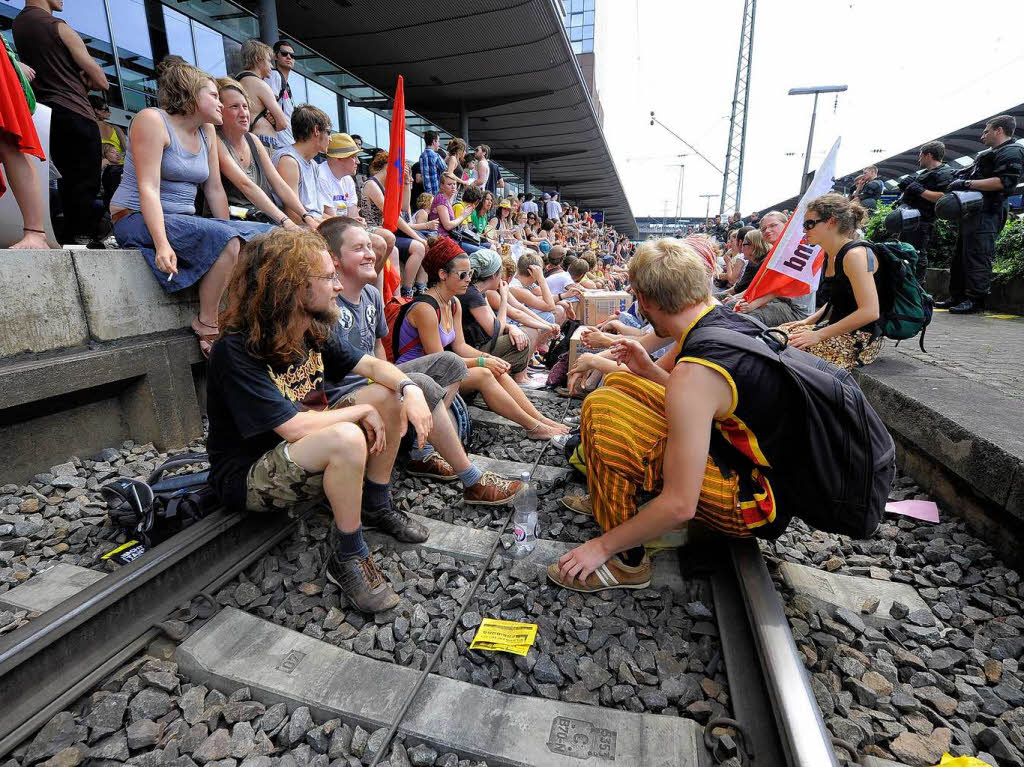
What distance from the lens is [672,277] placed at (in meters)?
2.26

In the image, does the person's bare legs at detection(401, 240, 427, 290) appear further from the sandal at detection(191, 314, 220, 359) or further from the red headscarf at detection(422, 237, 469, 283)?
the sandal at detection(191, 314, 220, 359)

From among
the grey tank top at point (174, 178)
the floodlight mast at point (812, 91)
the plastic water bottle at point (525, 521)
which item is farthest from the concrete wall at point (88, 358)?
the floodlight mast at point (812, 91)

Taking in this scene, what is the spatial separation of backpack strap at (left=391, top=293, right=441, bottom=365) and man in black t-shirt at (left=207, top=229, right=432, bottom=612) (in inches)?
58.6

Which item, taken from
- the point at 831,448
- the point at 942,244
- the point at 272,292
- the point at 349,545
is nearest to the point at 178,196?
the point at 272,292

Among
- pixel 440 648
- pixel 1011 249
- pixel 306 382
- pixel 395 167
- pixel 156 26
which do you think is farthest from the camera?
Result: pixel 156 26

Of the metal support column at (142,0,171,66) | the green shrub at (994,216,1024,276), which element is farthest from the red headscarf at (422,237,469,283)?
the metal support column at (142,0,171,66)

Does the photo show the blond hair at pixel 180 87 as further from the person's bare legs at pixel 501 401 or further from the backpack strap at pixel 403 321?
the person's bare legs at pixel 501 401

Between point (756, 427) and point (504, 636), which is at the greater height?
point (756, 427)

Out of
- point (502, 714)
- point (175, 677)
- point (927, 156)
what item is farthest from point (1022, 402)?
point (927, 156)

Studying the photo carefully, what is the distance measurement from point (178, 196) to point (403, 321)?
1.77 metres

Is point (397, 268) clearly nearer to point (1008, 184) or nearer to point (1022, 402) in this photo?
point (1022, 402)

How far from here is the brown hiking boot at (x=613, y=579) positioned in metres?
2.37

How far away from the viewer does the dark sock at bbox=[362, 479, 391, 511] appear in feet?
9.04

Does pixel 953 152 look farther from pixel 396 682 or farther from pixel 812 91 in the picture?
pixel 396 682
